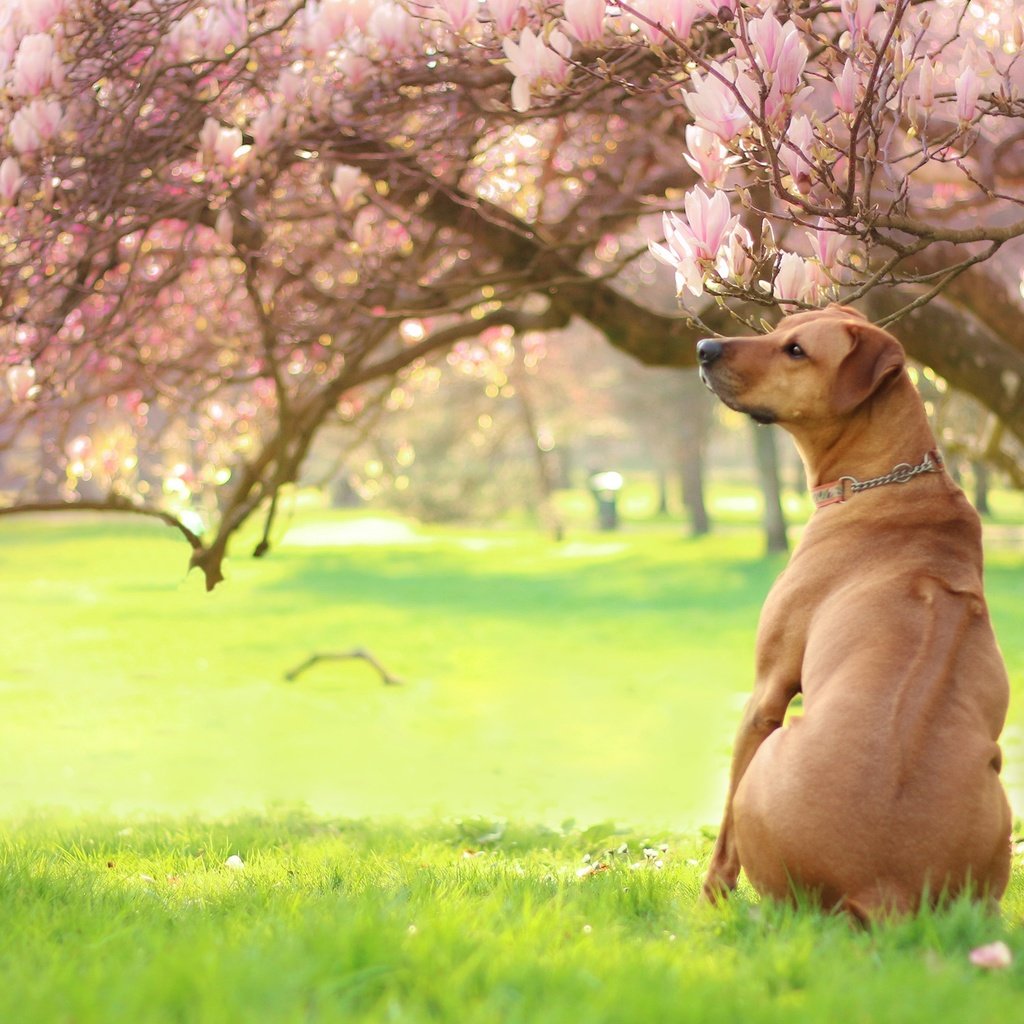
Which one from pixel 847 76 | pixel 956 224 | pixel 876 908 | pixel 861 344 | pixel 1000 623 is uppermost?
pixel 956 224

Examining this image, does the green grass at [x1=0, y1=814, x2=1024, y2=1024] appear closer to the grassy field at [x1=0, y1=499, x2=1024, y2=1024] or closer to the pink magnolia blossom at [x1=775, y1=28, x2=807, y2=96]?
the grassy field at [x1=0, y1=499, x2=1024, y2=1024]

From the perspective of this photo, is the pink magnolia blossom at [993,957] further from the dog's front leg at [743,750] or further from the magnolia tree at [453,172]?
the magnolia tree at [453,172]

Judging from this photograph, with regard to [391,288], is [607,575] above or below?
below

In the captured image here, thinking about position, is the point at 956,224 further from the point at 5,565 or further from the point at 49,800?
the point at 5,565

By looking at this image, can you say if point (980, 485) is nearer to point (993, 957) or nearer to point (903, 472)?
point (903, 472)

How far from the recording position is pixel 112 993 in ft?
9.53

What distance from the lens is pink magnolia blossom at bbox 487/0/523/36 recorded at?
4.60m

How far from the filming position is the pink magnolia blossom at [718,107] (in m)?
3.91

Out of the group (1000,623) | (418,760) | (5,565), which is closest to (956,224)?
(1000,623)

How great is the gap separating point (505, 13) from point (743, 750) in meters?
2.76

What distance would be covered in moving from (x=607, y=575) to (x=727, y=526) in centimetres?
1569

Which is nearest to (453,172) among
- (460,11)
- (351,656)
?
(460,11)

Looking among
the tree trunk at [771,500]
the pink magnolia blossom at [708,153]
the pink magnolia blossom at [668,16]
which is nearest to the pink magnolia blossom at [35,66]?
the pink magnolia blossom at [668,16]

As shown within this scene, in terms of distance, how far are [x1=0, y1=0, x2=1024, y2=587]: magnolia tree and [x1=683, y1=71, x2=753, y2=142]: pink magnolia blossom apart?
12 mm
